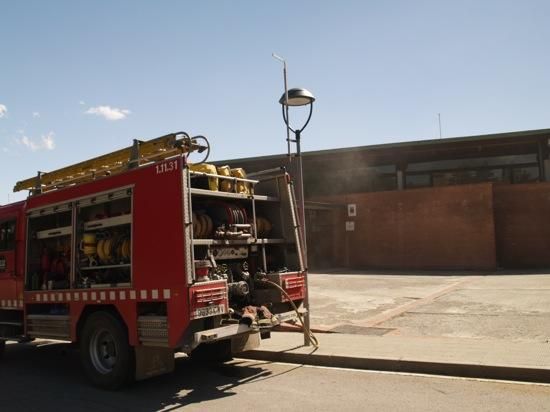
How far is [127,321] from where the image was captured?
7082 millimetres

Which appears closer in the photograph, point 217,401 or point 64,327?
point 217,401

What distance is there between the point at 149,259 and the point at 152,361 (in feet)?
4.56

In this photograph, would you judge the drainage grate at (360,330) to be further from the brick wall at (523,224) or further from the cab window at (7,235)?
the brick wall at (523,224)

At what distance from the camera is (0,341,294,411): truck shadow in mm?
6674

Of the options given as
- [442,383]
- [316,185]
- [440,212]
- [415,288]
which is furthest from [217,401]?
[316,185]

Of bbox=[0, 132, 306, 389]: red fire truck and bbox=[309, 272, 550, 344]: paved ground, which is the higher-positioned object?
bbox=[0, 132, 306, 389]: red fire truck

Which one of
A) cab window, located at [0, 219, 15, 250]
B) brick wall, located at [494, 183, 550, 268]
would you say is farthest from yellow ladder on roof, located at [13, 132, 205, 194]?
brick wall, located at [494, 183, 550, 268]

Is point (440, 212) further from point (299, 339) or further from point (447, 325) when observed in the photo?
point (299, 339)

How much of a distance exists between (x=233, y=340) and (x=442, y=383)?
3.01m

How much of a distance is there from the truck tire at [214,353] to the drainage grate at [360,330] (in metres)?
2.69

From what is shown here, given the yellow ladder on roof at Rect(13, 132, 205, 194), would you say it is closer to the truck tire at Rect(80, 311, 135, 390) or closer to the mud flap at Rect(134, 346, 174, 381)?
the truck tire at Rect(80, 311, 135, 390)

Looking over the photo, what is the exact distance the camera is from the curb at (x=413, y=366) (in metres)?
7.06

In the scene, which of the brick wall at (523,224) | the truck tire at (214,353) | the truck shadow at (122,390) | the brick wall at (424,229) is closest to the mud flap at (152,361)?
the truck shadow at (122,390)

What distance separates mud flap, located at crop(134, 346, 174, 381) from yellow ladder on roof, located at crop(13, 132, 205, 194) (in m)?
2.52
